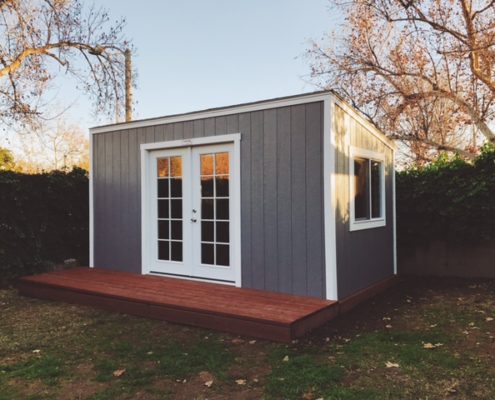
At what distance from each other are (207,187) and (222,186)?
26 centimetres

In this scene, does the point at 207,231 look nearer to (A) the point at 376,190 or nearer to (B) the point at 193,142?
(B) the point at 193,142

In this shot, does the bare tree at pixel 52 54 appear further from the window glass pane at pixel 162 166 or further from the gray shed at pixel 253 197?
the window glass pane at pixel 162 166

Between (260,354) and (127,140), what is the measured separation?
4142 mm

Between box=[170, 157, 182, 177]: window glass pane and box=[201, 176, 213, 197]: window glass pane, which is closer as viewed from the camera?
box=[201, 176, 213, 197]: window glass pane

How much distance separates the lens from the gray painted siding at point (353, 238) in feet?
15.8

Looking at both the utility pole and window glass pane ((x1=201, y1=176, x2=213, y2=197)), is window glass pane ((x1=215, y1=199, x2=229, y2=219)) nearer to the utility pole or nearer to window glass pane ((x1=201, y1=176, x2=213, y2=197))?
window glass pane ((x1=201, y1=176, x2=213, y2=197))

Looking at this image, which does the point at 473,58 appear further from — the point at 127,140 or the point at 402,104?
the point at 127,140

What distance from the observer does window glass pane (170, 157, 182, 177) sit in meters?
5.93

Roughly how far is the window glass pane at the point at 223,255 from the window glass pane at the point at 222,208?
0.38 metres

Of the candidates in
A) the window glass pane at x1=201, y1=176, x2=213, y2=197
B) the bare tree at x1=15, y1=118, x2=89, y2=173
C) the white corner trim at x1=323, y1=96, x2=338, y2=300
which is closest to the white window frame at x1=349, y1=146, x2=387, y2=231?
the white corner trim at x1=323, y1=96, x2=338, y2=300

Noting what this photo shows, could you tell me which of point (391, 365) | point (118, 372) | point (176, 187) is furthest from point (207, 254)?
point (391, 365)

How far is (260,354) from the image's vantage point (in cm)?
352

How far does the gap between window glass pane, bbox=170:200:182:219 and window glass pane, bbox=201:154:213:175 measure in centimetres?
60

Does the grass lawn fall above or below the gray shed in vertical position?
below
